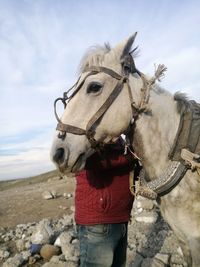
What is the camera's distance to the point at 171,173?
3139 mm

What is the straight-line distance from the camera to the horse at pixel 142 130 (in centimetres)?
316

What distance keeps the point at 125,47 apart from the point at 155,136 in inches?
36.2

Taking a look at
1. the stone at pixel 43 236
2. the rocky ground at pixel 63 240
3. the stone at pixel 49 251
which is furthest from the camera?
the stone at pixel 43 236

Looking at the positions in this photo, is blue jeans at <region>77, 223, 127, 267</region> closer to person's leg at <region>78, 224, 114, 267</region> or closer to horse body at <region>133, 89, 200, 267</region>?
person's leg at <region>78, 224, 114, 267</region>

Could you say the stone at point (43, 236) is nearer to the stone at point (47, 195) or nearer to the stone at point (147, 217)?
the stone at point (147, 217)

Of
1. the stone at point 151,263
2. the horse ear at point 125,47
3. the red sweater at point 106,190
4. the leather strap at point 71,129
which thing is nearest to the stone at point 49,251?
the stone at point 151,263

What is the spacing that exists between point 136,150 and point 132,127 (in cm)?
23

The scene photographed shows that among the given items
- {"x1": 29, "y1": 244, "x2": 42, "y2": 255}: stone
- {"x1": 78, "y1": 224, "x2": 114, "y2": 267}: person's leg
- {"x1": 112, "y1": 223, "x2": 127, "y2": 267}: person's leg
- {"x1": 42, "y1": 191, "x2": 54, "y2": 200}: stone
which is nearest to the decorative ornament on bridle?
{"x1": 78, "y1": 224, "x2": 114, "y2": 267}: person's leg

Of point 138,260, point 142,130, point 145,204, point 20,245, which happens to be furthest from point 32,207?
point 142,130

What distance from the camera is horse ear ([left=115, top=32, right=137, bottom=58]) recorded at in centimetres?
338

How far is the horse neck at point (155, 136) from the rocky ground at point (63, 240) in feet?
9.77

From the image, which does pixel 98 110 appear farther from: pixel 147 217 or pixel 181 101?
pixel 147 217

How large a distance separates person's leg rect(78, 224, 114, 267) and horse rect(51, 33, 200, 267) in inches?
28.3

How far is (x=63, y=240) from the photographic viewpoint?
7.52 m
